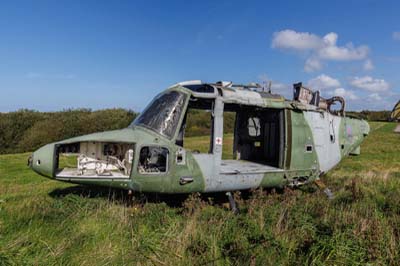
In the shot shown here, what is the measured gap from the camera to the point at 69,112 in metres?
36.0

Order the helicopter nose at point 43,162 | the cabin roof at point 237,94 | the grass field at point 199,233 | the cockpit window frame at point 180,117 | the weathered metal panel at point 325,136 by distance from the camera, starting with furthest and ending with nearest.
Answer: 1. the weathered metal panel at point 325,136
2. the cabin roof at point 237,94
3. the cockpit window frame at point 180,117
4. the helicopter nose at point 43,162
5. the grass field at point 199,233

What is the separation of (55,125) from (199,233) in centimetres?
3176

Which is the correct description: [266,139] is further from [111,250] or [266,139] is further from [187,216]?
[111,250]

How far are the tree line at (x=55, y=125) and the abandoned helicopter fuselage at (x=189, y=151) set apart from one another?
23297 mm

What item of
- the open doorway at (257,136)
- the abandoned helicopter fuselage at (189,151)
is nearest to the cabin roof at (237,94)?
the abandoned helicopter fuselage at (189,151)

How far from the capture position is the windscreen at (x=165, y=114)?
5938 mm

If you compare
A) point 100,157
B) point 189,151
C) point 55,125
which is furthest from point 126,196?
point 55,125

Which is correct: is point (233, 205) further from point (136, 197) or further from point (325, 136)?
point (325, 136)

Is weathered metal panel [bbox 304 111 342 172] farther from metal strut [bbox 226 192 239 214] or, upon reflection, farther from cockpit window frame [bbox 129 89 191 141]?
cockpit window frame [bbox 129 89 191 141]

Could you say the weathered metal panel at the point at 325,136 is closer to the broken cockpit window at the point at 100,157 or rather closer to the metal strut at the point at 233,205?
the metal strut at the point at 233,205

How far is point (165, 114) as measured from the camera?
6066 millimetres

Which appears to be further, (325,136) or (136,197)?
(325,136)

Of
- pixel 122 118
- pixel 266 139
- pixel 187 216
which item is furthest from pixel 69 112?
pixel 187 216

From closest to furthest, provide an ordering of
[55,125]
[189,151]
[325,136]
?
[189,151] < [325,136] < [55,125]
